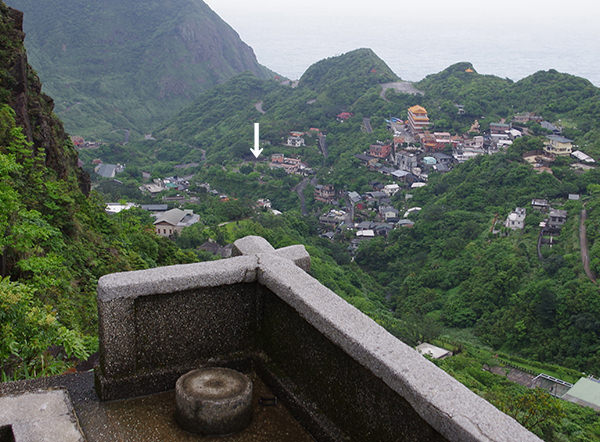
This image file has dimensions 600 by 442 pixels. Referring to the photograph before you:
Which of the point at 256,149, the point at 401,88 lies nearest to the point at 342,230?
the point at 256,149

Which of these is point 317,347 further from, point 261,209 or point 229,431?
point 261,209

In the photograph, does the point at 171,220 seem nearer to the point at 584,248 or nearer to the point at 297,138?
the point at 584,248

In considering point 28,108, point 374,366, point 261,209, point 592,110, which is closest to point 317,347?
point 374,366

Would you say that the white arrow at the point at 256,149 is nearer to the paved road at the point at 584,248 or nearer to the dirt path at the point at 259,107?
the dirt path at the point at 259,107

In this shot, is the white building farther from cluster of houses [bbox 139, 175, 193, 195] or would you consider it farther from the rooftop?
→ the rooftop

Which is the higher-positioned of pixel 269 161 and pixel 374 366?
pixel 374 366


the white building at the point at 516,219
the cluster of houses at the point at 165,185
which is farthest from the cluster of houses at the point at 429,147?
the cluster of houses at the point at 165,185
